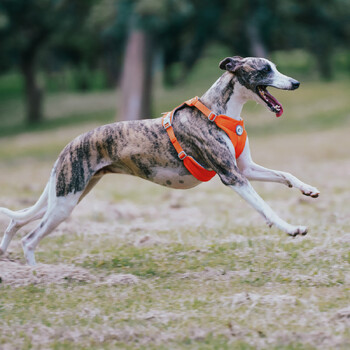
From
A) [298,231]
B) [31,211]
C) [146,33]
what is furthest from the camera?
[146,33]

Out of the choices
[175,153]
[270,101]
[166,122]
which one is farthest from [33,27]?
[270,101]

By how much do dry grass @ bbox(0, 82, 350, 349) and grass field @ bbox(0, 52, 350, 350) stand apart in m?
0.01

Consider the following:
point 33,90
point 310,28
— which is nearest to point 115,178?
point 33,90

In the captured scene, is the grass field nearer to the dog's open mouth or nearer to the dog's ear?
the dog's open mouth

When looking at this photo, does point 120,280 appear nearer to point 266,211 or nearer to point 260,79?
point 266,211

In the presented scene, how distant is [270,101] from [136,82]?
16291 millimetres

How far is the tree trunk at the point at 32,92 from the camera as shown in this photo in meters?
30.2

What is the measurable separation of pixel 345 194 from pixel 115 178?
5415 mm

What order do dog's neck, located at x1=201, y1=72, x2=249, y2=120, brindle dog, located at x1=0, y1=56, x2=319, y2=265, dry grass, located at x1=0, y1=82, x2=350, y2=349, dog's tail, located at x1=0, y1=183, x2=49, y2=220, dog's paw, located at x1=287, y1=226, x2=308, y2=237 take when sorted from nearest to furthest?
dry grass, located at x1=0, y1=82, x2=350, y2=349 → dog's paw, located at x1=287, y1=226, x2=308, y2=237 → brindle dog, located at x1=0, y1=56, x2=319, y2=265 → dog's neck, located at x1=201, y1=72, x2=249, y2=120 → dog's tail, located at x1=0, y1=183, x2=49, y2=220

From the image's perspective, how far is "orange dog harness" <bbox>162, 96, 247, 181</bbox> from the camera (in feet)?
19.2

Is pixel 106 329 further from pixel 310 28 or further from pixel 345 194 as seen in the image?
pixel 310 28

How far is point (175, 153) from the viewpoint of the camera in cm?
601

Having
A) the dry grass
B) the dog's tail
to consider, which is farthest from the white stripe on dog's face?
the dog's tail

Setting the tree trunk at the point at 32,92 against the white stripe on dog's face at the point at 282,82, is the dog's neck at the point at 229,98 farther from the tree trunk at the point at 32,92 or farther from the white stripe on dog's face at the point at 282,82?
the tree trunk at the point at 32,92
